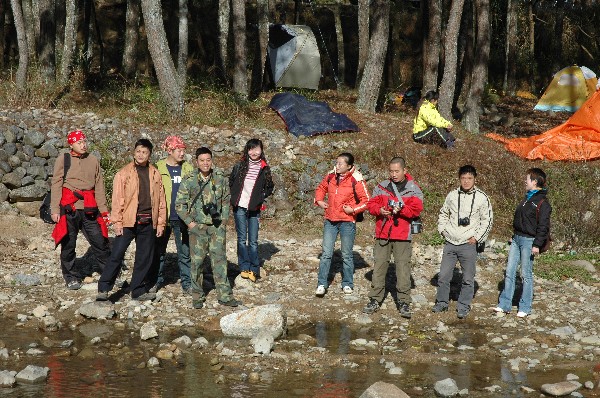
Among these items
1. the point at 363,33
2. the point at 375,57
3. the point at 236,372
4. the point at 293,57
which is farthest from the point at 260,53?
the point at 236,372

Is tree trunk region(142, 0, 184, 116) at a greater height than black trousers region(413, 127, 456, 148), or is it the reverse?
tree trunk region(142, 0, 184, 116)

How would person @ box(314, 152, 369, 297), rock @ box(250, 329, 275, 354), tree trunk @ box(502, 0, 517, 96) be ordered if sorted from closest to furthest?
1. rock @ box(250, 329, 275, 354)
2. person @ box(314, 152, 369, 297)
3. tree trunk @ box(502, 0, 517, 96)

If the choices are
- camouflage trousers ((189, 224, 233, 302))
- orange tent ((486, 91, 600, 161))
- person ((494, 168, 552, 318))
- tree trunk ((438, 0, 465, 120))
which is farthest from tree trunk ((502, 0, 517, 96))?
camouflage trousers ((189, 224, 233, 302))

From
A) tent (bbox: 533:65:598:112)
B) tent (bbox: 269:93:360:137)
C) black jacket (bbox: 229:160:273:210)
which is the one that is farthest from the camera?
tent (bbox: 533:65:598:112)

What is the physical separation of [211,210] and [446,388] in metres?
3.50

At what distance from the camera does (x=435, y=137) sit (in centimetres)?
1605

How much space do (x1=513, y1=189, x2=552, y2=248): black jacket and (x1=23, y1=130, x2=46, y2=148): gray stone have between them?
828cm

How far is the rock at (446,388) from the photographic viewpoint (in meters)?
7.27

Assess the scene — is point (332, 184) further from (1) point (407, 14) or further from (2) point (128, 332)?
(1) point (407, 14)

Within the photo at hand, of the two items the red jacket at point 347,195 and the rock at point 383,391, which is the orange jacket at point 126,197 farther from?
the rock at point 383,391

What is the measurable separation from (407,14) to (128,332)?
80.1ft

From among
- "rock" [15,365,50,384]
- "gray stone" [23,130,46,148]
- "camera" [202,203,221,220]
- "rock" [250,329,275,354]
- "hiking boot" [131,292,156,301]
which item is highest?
"gray stone" [23,130,46,148]

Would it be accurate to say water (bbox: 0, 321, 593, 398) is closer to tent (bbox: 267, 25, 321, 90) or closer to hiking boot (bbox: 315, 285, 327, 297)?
hiking boot (bbox: 315, 285, 327, 297)

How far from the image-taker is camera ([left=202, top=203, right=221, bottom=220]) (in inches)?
376
